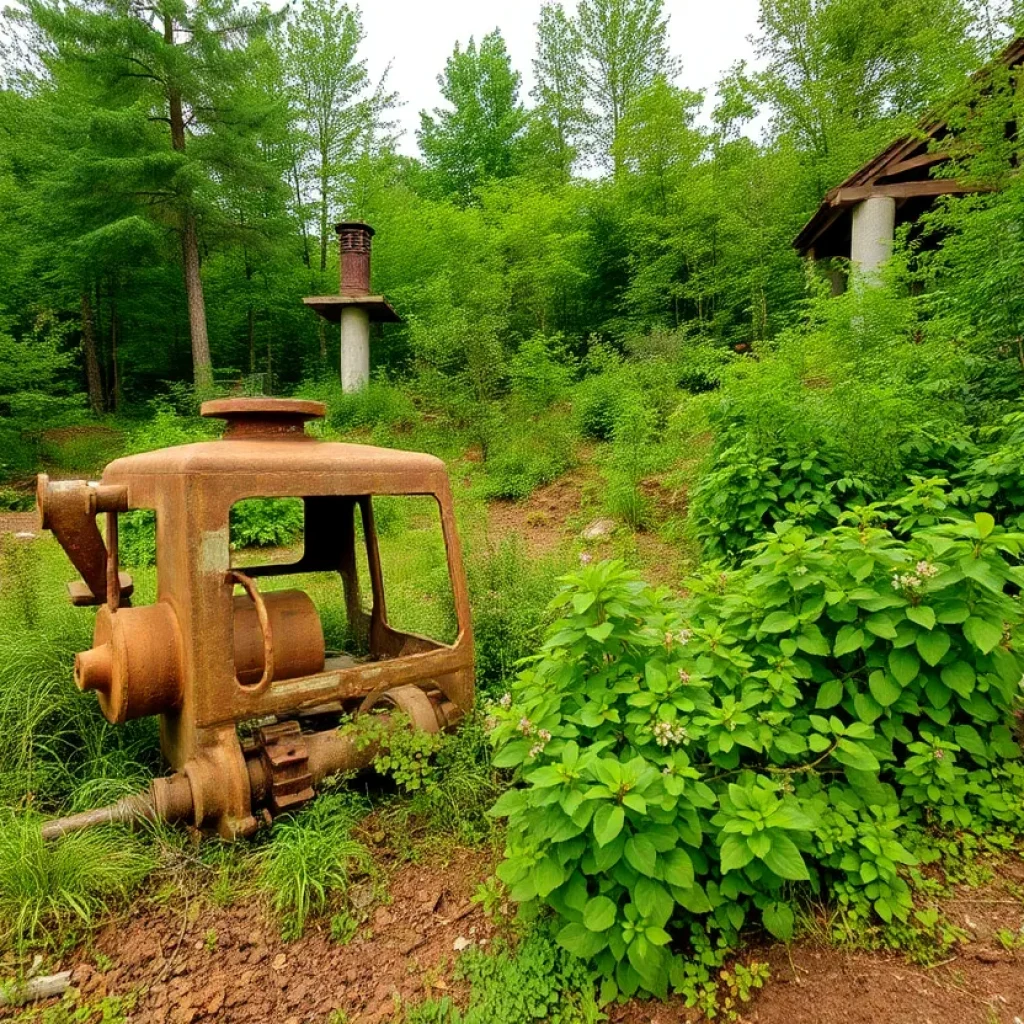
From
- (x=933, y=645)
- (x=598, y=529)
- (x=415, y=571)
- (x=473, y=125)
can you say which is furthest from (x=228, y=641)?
(x=473, y=125)

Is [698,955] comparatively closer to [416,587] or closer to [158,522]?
[158,522]

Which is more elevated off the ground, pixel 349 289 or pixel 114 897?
pixel 349 289

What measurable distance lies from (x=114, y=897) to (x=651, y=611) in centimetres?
194

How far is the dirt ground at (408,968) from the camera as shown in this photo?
1.35 metres

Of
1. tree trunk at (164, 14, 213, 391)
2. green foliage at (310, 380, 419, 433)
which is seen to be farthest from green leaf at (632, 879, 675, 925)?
tree trunk at (164, 14, 213, 391)

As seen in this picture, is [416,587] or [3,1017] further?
[416,587]

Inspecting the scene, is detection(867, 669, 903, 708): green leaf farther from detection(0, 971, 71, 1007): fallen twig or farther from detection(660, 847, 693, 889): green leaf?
detection(0, 971, 71, 1007): fallen twig

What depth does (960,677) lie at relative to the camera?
164 cm

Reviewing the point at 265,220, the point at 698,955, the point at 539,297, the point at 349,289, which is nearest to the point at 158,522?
the point at 698,955

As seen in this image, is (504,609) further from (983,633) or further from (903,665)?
(983,633)

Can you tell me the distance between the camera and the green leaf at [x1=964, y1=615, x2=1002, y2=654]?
1512 millimetres

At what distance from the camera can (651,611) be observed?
6.20 ft

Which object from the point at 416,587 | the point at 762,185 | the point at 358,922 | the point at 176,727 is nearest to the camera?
the point at 358,922

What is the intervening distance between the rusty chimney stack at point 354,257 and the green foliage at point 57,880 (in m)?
11.8
